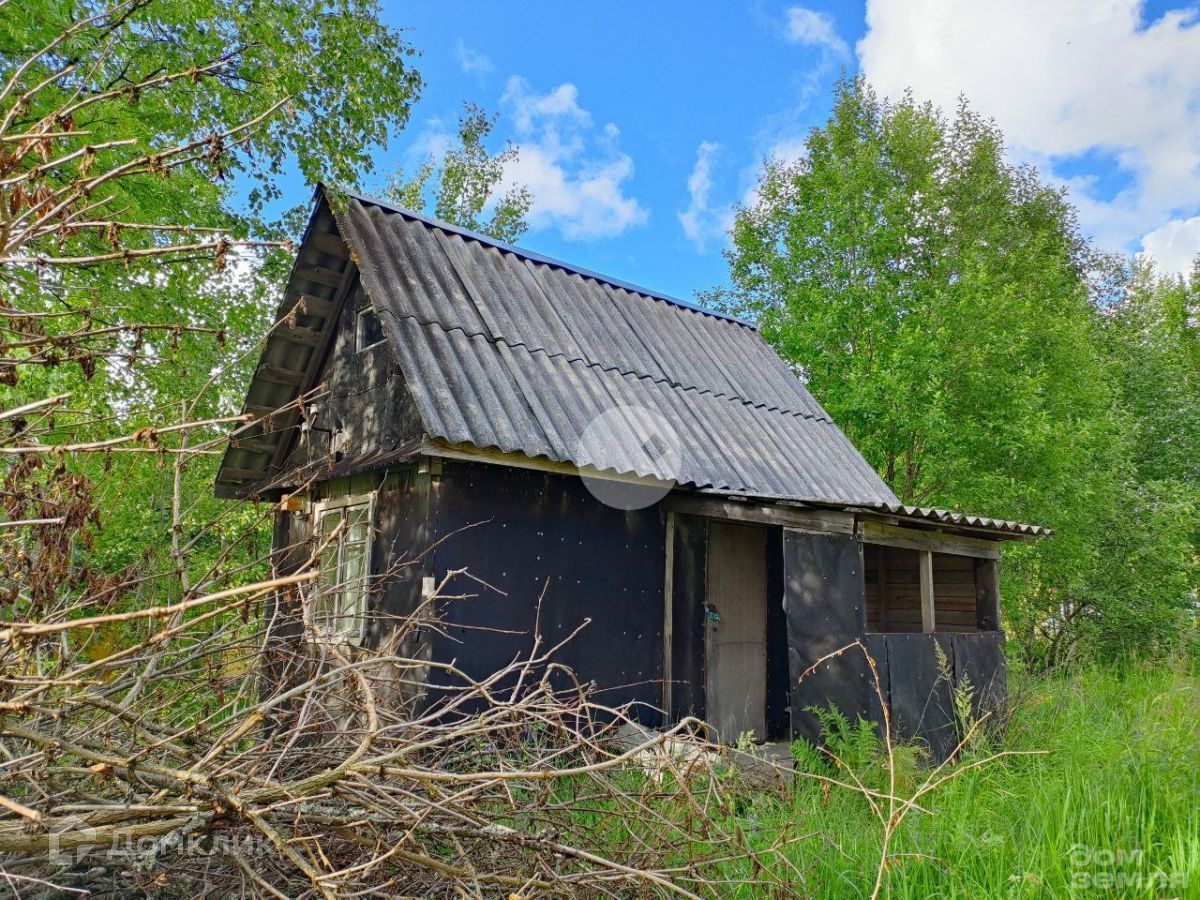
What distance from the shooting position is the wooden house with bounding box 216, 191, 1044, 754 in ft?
20.5

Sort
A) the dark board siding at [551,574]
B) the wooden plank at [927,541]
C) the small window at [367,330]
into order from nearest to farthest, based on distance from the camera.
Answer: the dark board siding at [551,574] < the wooden plank at [927,541] < the small window at [367,330]

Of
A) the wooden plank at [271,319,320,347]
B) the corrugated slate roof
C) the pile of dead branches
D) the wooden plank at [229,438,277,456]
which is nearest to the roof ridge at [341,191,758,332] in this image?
the corrugated slate roof

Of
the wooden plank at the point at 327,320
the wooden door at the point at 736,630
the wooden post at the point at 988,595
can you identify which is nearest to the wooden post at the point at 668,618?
the wooden door at the point at 736,630

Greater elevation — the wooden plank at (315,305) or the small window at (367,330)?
the wooden plank at (315,305)

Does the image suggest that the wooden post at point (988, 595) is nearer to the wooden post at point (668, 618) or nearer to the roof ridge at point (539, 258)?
the wooden post at point (668, 618)

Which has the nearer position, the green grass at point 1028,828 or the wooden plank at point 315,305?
the green grass at point 1028,828

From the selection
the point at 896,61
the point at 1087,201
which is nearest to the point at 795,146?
the point at 896,61

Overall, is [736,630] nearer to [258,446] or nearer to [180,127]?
[258,446]

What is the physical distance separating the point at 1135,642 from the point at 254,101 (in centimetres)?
1737

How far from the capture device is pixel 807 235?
16.3 m

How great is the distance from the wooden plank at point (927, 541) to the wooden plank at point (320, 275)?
643 centimetres

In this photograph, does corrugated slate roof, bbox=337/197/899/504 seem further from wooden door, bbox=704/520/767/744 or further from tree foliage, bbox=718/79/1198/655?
tree foliage, bbox=718/79/1198/655

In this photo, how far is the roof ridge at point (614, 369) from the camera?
7033 millimetres

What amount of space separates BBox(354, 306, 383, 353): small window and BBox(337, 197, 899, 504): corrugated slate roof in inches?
27.7
